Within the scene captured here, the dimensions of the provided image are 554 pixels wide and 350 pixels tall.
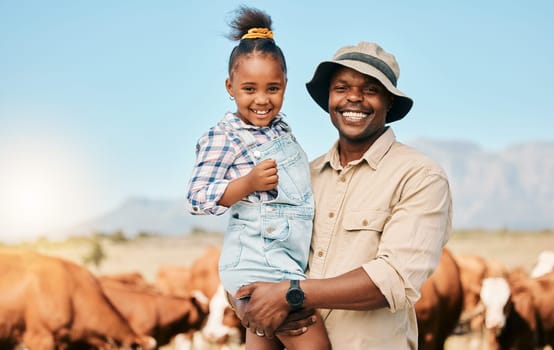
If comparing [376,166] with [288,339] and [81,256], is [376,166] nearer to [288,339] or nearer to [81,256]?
[288,339]

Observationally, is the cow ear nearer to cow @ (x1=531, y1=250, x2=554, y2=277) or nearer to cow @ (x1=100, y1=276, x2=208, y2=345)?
cow @ (x1=531, y1=250, x2=554, y2=277)

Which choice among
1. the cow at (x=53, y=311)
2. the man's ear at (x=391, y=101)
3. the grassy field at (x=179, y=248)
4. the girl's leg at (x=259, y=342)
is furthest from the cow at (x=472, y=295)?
the girl's leg at (x=259, y=342)

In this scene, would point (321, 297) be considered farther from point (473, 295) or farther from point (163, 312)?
point (473, 295)

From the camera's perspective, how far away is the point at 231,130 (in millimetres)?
3393

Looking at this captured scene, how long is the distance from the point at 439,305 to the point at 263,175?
9.38 m

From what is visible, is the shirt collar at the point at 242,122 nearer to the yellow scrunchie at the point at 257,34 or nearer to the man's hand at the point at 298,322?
the yellow scrunchie at the point at 257,34

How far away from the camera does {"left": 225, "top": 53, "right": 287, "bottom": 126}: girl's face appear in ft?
11.0

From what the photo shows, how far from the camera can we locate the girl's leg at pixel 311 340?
320 cm

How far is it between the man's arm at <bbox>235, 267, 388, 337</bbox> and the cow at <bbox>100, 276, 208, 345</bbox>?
9879 millimetres

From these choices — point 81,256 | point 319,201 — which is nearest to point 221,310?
point 319,201

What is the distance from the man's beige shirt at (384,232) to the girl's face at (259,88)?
0.39 metres

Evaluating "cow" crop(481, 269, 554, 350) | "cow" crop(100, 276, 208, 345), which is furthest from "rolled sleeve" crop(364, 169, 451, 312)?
"cow" crop(100, 276, 208, 345)

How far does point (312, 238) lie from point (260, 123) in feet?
1.65

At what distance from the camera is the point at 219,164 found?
3.30 metres
